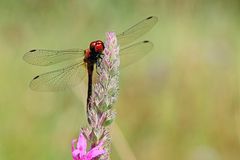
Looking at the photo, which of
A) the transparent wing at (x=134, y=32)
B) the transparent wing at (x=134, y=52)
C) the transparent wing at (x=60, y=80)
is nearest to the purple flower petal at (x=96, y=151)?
the transparent wing at (x=60, y=80)

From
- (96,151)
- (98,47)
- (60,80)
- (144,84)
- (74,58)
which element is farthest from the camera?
(144,84)

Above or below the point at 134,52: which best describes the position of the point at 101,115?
below

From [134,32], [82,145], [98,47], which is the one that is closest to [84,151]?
[82,145]

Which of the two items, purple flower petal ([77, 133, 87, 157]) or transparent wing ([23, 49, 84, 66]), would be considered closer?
purple flower petal ([77, 133, 87, 157])

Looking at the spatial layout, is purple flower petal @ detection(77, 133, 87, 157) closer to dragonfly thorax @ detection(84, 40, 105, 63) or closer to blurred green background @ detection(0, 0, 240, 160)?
dragonfly thorax @ detection(84, 40, 105, 63)

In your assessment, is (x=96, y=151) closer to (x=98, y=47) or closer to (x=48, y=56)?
(x=98, y=47)

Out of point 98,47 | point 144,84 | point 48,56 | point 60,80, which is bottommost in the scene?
point 98,47

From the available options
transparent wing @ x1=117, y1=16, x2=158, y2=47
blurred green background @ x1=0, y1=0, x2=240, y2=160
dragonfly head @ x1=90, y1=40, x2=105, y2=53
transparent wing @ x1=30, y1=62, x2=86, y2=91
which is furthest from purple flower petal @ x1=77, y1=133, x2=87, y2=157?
blurred green background @ x1=0, y1=0, x2=240, y2=160
